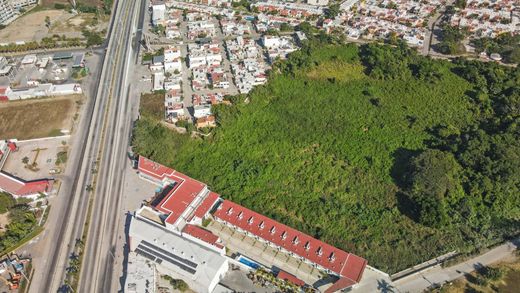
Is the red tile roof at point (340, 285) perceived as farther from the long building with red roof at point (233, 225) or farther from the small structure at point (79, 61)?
the small structure at point (79, 61)

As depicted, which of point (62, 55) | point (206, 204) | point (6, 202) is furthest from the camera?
point (62, 55)

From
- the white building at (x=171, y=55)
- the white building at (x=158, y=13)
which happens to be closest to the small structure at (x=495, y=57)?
the white building at (x=171, y=55)

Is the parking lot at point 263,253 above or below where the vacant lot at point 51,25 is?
below

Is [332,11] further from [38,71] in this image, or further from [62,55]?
[38,71]

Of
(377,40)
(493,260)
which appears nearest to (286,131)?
(493,260)

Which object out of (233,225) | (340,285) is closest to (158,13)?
(233,225)

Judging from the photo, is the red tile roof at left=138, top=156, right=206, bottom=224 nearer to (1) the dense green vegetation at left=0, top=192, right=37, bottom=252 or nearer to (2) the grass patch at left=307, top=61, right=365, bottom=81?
(1) the dense green vegetation at left=0, top=192, right=37, bottom=252

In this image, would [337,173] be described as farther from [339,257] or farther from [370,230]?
[339,257]
